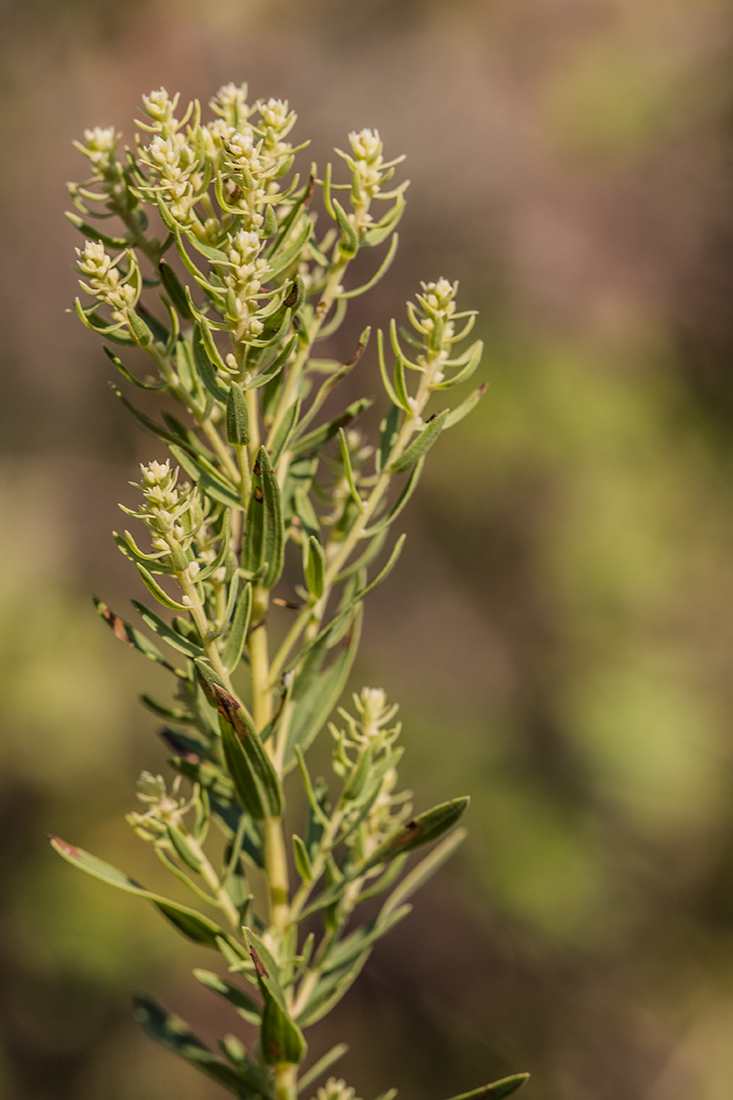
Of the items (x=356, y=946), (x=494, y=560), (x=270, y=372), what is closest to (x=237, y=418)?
(x=270, y=372)

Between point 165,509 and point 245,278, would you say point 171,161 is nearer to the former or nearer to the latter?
point 245,278

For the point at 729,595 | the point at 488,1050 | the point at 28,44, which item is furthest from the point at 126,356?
the point at 488,1050

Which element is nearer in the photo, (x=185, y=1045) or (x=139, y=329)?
(x=139, y=329)

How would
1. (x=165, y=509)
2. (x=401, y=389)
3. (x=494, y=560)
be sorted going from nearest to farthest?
(x=165, y=509) → (x=401, y=389) → (x=494, y=560)

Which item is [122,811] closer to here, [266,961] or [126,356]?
[126,356]

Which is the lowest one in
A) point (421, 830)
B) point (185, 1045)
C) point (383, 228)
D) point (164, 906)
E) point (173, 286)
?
point (185, 1045)
